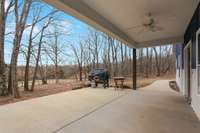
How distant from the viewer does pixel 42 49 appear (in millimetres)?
8391

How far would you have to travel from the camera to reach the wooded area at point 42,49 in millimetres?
6590

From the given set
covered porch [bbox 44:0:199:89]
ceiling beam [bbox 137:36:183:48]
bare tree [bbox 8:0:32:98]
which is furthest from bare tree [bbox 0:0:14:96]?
ceiling beam [bbox 137:36:183:48]

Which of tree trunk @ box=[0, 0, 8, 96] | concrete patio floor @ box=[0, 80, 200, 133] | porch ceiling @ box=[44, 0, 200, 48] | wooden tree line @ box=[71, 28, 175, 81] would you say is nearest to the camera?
concrete patio floor @ box=[0, 80, 200, 133]

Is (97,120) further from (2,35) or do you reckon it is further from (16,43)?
(2,35)

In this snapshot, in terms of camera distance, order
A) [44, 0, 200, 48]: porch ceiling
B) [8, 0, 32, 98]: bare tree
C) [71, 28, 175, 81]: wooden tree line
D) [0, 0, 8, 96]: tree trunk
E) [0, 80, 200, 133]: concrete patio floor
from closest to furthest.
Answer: [0, 80, 200, 133]: concrete patio floor < [44, 0, 200, 48]: porch ceiling < [8, 0, 32, 98]: bare tree < [0, 0, 8, 96]: tree trunk < [71, 28, 175, 81]: wooden tree line

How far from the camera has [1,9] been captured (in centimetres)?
655

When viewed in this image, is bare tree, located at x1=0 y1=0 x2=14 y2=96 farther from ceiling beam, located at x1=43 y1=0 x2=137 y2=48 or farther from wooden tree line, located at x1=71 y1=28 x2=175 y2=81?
wooden tree line, located at x1=71 y1=28 x2=175 y2=81

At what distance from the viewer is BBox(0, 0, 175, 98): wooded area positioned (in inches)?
259

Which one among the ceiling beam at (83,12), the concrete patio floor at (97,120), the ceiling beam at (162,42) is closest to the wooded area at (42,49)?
the concrete patio floor at (97,120)

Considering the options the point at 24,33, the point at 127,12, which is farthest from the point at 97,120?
the point at 24,33

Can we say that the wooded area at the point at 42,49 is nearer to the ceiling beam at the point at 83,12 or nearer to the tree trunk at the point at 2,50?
the tree trunk at the point at 2,50

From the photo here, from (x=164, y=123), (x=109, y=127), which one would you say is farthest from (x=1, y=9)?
(x=164, y=123)

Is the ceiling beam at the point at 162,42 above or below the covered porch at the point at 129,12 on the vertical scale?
below

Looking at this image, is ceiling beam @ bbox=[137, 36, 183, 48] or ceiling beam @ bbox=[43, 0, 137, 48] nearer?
ceiling beam @ bbox=[43, 0, 137, 48]
